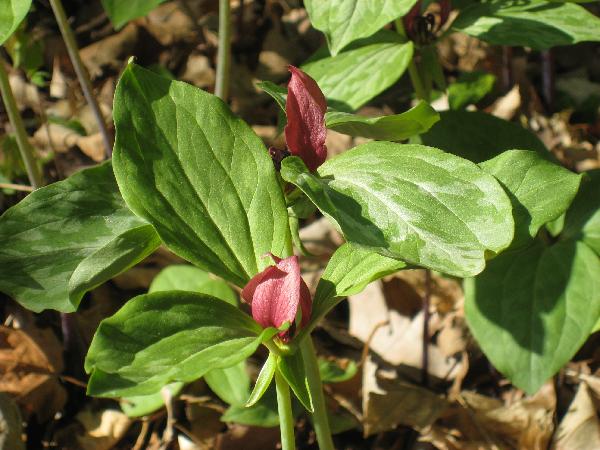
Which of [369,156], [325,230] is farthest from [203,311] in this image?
[325,230]

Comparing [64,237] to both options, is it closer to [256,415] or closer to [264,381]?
[264,381]

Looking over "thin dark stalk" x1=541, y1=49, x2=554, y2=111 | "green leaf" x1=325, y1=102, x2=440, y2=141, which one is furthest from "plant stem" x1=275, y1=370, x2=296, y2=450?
"thin dark stalk" x1=541, y1=49, x2=554, y2=111

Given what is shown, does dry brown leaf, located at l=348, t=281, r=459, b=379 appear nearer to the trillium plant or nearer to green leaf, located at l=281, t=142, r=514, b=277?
the trillium plant

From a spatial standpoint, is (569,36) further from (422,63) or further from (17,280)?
(17,280)

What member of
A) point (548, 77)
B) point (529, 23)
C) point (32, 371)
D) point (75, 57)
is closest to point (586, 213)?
point (529, 23)

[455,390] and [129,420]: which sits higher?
[129,420]
